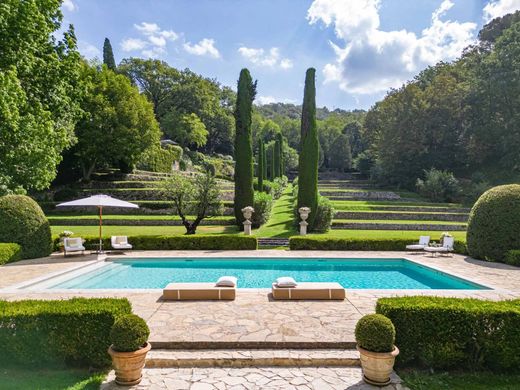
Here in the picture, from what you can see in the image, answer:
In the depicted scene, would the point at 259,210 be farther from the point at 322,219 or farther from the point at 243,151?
the point at 322,219

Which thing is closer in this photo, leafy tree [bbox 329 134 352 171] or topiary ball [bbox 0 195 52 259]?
topiary ball [bbox 0 195 52 259]

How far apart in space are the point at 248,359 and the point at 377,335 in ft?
6.33

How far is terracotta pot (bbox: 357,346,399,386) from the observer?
172 inches

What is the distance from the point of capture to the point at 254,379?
466 centimetres

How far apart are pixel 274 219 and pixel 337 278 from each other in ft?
40.9

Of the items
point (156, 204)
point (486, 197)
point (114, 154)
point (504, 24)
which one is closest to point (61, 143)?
point (156, 204)

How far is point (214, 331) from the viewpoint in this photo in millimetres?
5902

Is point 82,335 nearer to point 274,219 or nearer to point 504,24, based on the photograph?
point 274,219

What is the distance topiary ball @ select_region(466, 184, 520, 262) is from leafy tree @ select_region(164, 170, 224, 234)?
11.4 meters

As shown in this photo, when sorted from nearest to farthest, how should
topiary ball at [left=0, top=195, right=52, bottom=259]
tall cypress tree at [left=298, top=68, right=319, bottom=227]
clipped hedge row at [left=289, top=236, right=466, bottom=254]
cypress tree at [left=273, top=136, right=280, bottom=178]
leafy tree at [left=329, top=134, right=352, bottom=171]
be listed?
1. topiary ball at [left=0, top=195, right=52, bottom=259]
2. clipped hedge row at [left=289, top=236, right=466, bottom=254]
3. tall cypress tree at [left=298, top=68, right=319, bottom=227]
4. cypress tree at [left=273, top=136, right=280, bottom=178]
5. leafy tree at [left=329, top=134, right=352, bottom=171]

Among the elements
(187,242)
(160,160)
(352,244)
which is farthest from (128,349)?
(160,160)

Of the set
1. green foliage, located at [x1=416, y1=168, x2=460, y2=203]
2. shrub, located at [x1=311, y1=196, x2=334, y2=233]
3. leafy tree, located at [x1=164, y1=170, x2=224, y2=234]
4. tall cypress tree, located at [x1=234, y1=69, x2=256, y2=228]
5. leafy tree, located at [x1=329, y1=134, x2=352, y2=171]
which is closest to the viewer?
leafy tree, located at [x1=164, y1=170, x2=224, y2=234]

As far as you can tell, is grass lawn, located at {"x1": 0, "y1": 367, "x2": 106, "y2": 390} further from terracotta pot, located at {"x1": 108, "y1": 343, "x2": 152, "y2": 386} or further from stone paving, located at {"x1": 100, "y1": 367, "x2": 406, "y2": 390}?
terracotta pot, located at {"x1": 108, "y1": 343, "x2": 152, "y2": 386}

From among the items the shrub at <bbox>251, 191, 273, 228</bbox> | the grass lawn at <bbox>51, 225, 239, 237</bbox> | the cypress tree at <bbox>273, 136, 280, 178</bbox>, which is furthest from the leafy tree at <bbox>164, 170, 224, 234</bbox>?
the cypress tree at <bbox>273, 136, 280, 178</bbox>
